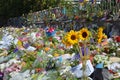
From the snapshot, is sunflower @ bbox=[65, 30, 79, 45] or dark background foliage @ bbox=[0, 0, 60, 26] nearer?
sunflower @ bbox=[65, 30, 79, 45]

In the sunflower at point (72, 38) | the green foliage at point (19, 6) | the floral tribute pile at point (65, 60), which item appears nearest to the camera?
the sunflower at point (72, 38)

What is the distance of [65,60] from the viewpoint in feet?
19.4

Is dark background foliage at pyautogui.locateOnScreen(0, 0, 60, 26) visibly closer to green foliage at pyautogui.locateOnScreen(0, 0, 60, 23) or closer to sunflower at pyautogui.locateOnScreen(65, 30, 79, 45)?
green foliage at pyautogui.locateOnScreen(0, 0, 60, 23)

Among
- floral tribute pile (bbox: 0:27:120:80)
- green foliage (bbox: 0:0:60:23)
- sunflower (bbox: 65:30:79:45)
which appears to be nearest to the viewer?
sunflower (bbox: 65:30:79:45)

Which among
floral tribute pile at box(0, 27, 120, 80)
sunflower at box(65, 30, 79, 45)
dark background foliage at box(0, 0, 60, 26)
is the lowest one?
floral tribute pile at box(0, 27, 120, 80)

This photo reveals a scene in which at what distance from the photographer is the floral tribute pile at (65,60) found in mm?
5086

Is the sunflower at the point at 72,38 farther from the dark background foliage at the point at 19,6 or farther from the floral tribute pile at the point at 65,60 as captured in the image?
the dark background foliage at the point at 19,6

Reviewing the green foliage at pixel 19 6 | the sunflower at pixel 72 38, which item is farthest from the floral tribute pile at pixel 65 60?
the green foliage at pixel 19 6

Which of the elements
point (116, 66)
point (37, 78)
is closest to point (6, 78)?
point (37, 78)

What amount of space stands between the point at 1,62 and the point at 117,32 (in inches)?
183

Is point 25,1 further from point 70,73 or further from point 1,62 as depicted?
point 70,73

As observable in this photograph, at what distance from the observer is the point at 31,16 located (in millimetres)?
21312

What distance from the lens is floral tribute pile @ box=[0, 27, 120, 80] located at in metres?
5.09

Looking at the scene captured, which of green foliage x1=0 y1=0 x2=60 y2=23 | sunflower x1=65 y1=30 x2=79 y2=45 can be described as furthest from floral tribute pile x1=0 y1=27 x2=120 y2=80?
green foliage x1=0 y1=0 x2=60 y2=23
